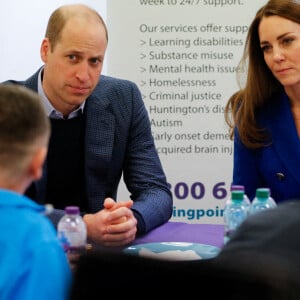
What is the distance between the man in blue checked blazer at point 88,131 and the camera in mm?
2760

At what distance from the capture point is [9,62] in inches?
188

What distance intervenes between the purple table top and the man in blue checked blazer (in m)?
0.05

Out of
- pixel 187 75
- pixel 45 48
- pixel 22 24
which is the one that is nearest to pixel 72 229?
pixel 45 48

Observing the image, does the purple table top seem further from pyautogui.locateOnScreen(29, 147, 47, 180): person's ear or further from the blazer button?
pyautogui.locateOnScreen(29, 147, 47, 180): person's ear

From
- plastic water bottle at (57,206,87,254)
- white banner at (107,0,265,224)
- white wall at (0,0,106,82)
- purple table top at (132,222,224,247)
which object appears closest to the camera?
plastic water bottle at (57,206,87,254)

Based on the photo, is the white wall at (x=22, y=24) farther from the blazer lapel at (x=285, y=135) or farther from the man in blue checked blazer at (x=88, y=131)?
the blazer lapel at (x=285, y=135)

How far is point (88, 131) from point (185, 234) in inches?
27.2

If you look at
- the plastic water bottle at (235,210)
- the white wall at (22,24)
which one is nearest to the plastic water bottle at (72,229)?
the plastic water bottle at (235,210)

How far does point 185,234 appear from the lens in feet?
8.24

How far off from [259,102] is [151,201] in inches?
27.6

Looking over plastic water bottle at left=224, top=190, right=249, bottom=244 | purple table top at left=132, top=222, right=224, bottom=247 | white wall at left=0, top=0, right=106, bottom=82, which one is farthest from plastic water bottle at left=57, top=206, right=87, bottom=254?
white wall at left=0, top=0, right=106, bottom=82

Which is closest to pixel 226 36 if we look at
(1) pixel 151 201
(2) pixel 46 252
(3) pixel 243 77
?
(3) pixel 243 77

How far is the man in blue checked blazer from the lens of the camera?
9.05ft

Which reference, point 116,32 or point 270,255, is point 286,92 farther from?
point 270,255
